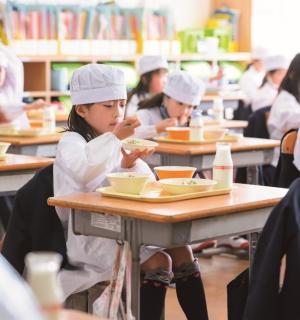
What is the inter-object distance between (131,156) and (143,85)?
338cm

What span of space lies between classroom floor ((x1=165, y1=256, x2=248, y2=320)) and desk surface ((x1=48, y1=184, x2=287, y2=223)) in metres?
1.25

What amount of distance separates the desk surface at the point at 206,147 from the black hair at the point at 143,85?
1450mm

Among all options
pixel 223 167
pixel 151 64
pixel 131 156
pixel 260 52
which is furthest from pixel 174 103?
pixel 260 52

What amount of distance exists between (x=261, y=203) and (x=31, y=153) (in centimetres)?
266

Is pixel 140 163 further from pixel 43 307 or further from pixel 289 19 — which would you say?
pixel 289 19

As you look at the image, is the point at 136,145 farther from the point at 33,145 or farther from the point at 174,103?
the point at 174,103

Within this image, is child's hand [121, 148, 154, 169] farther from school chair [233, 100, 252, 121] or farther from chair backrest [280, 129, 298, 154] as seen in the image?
school chair [233, 100, 252, 121]

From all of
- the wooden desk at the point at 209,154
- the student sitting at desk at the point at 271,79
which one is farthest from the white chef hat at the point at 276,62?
the wooden desk at the point at 209,154

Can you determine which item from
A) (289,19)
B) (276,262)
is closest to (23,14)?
(289,19)

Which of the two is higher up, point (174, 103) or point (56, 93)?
point (174, 103)

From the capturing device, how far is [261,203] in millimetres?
2996

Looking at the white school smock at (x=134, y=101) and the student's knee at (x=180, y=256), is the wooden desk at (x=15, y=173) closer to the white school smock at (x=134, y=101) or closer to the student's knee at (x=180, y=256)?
the student's knee at (x=180, y=256)

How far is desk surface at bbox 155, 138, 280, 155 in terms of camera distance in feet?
15.8

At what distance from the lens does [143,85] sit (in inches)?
263
